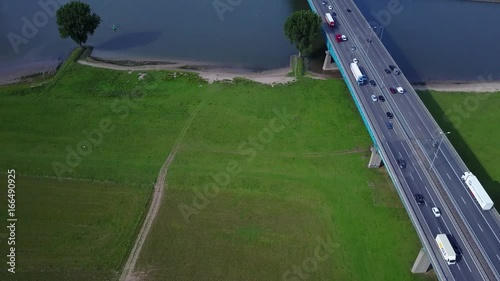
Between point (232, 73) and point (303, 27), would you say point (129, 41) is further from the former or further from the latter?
point (303, 27)

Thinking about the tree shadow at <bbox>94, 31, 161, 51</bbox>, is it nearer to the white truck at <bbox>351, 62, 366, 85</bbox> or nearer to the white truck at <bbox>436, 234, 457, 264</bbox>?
the white truck at <bbox>351, 62, 366, 85</bbox>

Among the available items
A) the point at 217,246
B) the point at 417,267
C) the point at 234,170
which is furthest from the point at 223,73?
the point at 417,267

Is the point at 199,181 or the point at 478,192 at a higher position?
the point at 478,192

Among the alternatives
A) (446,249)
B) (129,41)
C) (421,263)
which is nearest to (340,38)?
(129,41)

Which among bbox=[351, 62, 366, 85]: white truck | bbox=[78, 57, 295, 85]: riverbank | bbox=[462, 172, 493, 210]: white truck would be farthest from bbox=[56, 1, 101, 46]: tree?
bbox=[462, 172, 493, 210]: white truck

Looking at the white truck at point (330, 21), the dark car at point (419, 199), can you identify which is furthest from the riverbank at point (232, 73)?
the dark car at point (419, 199)

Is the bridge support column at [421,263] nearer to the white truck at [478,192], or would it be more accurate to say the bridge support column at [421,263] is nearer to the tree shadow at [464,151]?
the white truck at [478,192]
